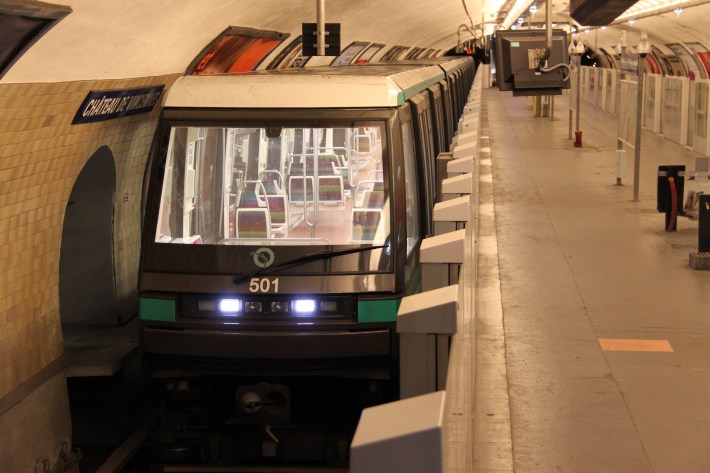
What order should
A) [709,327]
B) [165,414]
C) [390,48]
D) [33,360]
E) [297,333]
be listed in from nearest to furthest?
[297,333] → [165,414] → [33,360] → [709,327] → [390,48]

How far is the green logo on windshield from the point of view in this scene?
6.60m

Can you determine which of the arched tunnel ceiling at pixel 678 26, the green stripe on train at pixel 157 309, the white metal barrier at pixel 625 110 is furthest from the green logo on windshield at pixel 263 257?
the arched tunnel ceiling at pixel 678 26

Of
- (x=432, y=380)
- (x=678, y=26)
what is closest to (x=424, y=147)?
(x=432, y=380)

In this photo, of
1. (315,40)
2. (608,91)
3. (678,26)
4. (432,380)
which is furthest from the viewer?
(608,91)

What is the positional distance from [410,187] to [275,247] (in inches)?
50.4

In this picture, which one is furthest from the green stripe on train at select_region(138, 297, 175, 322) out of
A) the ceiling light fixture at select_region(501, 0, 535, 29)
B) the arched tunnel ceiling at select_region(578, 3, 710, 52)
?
the ceiling light fixture at select_region(501, 0, 535, 29)

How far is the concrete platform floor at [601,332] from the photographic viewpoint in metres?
6.34

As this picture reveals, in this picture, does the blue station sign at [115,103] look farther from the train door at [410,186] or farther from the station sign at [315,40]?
the station sign at [315,40]

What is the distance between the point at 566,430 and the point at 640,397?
3.19 feet

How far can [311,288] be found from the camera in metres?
6.47

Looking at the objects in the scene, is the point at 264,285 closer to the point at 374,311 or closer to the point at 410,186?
the point at 374,311

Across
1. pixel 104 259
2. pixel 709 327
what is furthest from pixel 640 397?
pixel 104 259

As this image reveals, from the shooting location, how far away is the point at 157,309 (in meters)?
6.66

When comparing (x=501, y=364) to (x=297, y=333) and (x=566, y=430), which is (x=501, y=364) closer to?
(x=566, y=430)
